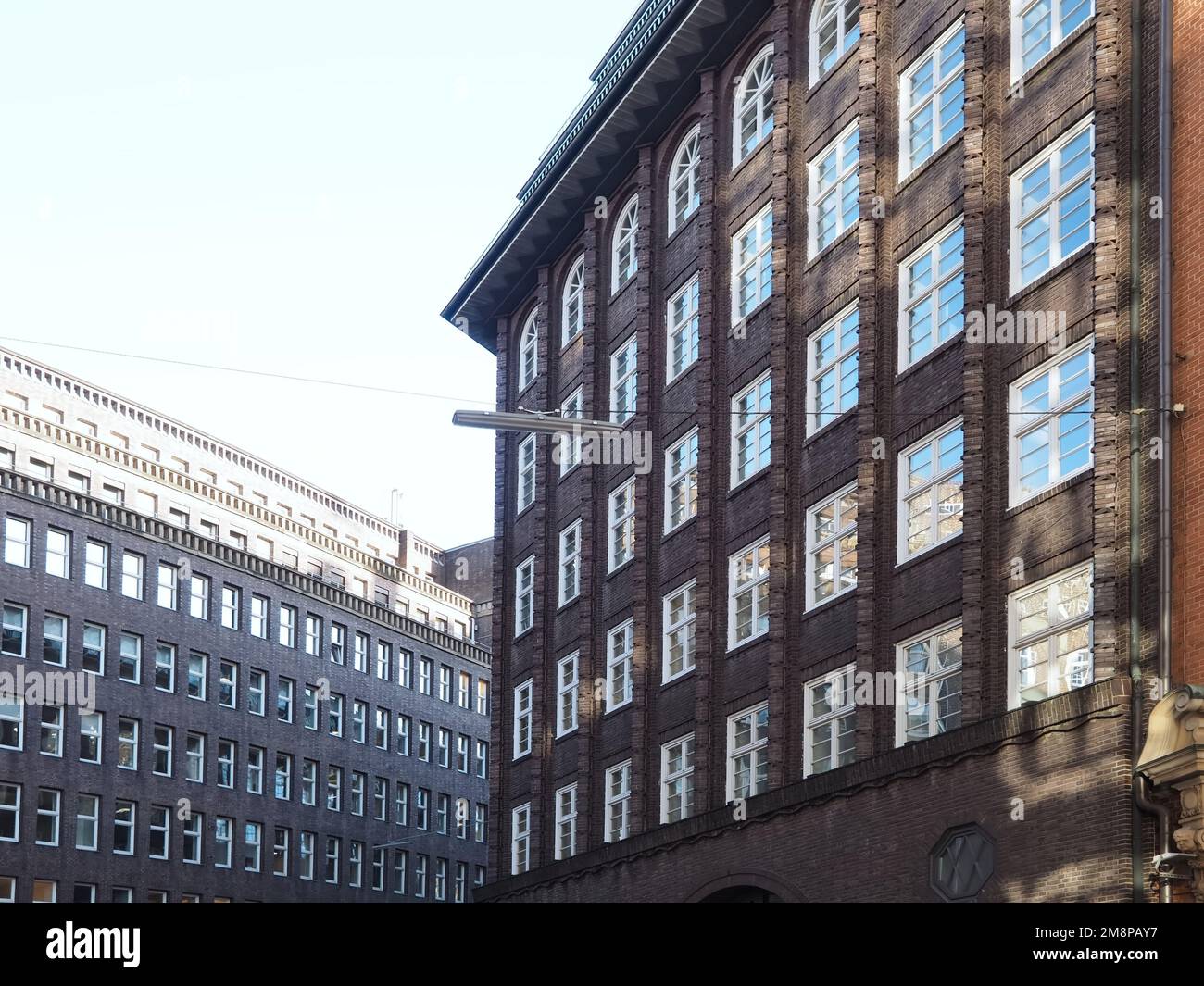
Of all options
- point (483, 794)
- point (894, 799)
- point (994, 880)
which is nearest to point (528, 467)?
point (894, 799)

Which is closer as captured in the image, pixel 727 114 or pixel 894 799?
pixel 894 799

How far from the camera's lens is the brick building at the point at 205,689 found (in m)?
70.2

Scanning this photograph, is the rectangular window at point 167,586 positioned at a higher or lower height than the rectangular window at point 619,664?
higher

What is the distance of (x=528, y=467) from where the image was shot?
53.3 m

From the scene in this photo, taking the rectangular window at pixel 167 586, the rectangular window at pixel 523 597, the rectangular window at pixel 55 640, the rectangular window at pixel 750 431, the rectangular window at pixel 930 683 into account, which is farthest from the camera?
the rectangular window at pixel 167 586

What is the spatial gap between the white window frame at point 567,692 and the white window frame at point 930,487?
15.8m

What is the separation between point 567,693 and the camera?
158 ft

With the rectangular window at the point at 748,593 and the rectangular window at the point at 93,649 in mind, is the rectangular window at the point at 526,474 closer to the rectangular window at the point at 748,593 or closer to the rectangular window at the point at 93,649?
the rectangular window at the point at 748,593

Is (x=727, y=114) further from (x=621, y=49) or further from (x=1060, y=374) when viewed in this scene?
(x=1060, y=374)

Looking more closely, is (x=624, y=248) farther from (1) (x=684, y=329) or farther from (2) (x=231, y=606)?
(2) (x=231, y=606)

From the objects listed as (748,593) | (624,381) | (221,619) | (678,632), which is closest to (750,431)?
(748,593)

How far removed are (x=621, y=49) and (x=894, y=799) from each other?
80.6ft

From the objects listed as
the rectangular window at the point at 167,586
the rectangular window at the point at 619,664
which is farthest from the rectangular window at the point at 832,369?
the rectangular window at the point at 167,586

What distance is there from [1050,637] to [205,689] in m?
54.4
